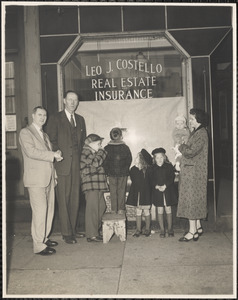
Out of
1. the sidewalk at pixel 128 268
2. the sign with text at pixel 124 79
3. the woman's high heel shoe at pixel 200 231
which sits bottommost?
the sidewalk at pixel 128 268

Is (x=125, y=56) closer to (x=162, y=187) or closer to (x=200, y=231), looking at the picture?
(x=162, y=187)

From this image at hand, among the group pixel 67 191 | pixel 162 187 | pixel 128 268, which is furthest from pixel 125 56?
pixel 128 268

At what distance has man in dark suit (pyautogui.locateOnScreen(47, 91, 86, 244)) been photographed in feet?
18.1

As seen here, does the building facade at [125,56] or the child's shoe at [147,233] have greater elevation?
the building facade at [125,56]

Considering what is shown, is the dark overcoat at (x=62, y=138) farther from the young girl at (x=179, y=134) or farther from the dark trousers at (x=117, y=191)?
the young girl at (x=179, y=134)

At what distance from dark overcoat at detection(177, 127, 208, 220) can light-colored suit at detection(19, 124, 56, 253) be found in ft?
6.61

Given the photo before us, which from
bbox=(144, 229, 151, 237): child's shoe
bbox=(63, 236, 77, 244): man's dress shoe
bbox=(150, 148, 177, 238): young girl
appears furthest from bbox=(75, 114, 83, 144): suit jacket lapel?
bbox=(144, 229, 151, 237): child's shoe

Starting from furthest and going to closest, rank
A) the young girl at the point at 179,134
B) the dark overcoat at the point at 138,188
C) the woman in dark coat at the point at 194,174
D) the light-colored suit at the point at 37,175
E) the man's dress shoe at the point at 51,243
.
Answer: the young girl at the point at 179,134
the dark overcoat at the point at 138,188
the man's dress shoe at the point at 51,243
the woman in dark coat at the point at 194,174
the light-colored suit at the point at 37,175

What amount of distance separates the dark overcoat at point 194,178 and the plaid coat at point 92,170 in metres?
1.24

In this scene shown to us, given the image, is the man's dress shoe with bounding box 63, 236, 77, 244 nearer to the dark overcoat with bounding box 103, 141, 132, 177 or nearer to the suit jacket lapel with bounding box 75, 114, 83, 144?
the dark overcoat with bounding box 103, 141, 132, 177

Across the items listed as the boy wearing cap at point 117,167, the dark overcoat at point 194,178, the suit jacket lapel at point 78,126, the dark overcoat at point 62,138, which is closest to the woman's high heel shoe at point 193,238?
the dark overcoat at point 194,178

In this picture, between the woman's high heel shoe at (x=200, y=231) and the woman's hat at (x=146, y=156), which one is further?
the woman's hat at (x=146, y=156)

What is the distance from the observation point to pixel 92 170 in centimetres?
548

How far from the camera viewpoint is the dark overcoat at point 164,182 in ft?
18.2
